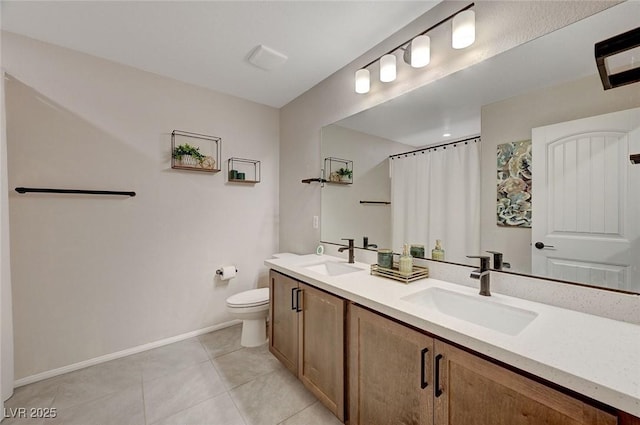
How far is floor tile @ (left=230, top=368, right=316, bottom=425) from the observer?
1563 mm

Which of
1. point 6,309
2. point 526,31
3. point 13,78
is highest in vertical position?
point 13,78

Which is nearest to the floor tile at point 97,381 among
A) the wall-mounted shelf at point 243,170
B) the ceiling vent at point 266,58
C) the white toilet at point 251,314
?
the white toilet at point 251,314

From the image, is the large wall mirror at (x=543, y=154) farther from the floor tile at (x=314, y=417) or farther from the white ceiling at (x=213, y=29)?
the floor tile at (x=314, y=417)

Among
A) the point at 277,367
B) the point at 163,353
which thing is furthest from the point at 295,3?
the point at 163,353

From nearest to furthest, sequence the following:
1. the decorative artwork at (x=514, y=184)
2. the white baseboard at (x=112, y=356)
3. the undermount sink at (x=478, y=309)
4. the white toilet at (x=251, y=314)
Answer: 1. the undermount sink at (x=478, y=309)
2. the decorative artwork at (x=514, y=184)
3. the white baseboard at (x=112, y=356)
4. the white toilet at (x=251, y=314)

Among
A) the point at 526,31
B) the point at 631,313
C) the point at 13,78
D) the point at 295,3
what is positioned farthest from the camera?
the point at 13,78

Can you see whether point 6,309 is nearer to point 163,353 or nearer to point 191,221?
point 163,353

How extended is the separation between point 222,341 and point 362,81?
262 centimetres

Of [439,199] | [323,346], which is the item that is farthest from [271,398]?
[439,199]

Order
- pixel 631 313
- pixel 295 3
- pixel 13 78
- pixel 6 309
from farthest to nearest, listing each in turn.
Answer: pixel 13 78, pixel 6 309, pixel 295 3, pixel 631 313

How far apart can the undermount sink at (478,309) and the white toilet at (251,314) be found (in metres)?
1.48

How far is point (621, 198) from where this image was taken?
1.01m

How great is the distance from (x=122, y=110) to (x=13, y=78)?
0.62 metres

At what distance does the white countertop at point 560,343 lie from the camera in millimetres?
644
